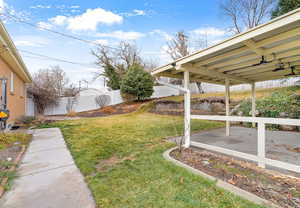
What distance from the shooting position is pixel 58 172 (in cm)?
274

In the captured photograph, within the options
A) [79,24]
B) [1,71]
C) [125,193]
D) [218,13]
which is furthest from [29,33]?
[218,13]

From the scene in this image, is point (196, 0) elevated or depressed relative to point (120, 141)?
elevated

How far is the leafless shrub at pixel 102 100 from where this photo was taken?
1630cm

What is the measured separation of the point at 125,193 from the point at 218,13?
18395 mm

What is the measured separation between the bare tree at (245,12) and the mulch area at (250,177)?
666 inches

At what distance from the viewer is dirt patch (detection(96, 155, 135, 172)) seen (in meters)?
2.89

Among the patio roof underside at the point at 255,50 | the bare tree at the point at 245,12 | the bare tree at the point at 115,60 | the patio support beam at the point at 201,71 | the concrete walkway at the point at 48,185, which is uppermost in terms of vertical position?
the bare tree at the point at 245,12

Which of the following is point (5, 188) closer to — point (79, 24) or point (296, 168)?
point (296, 168)

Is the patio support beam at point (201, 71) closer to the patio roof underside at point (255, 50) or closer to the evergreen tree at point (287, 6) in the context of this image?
the patio roof underside at point (255, 50)

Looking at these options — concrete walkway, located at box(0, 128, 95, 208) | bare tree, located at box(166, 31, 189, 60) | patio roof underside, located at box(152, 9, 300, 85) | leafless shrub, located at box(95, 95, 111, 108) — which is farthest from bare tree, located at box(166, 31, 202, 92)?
concrete walkway, located at box(0, 128, 95, 208)

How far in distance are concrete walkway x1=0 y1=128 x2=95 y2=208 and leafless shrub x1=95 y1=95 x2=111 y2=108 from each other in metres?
13.0

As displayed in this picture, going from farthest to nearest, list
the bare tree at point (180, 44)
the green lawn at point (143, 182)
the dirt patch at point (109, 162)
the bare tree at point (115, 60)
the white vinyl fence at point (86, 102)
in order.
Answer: the bare tree at point (115, 60) < the bare tree at point (180, 44) < the white vinyl fence at point (86, 102) < the dirt patch at point (109, 162) < the green lawn at point (143, 182)

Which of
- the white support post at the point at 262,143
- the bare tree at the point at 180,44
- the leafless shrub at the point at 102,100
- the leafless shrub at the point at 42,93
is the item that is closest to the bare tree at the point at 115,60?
the leafless shrub at the point at 102,100

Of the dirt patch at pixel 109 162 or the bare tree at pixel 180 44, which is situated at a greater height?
the bare tree at pixel 180 44
